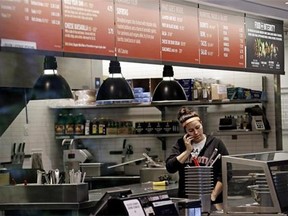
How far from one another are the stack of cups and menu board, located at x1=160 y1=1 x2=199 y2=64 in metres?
1.68

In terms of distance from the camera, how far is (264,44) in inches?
238

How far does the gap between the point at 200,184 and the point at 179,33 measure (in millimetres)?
2020

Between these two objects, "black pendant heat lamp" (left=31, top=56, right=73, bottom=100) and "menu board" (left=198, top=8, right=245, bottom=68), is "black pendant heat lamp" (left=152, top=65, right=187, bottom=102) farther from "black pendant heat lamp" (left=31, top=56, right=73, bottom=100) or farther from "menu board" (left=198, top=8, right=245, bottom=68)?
"black pendant heat lamp" (left=31, top=56, right=73, bottom=100)

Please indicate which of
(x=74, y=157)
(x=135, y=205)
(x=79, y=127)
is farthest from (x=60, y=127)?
(x=135, y=205)

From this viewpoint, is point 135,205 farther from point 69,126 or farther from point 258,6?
point 69,126

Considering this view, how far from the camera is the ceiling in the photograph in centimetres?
549

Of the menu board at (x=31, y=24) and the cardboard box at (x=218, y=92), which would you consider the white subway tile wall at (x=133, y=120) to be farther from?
the menu board at (x=31, y=24)

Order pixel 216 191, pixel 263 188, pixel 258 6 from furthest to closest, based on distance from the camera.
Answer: pixel 258 6 < pixel 216 191 < pixel 263 188

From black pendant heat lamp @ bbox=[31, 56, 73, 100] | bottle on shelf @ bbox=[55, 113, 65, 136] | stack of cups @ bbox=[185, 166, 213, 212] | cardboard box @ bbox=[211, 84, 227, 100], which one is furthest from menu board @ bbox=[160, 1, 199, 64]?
bottle on shelf @ bbox=[55, 113, 65, 136]

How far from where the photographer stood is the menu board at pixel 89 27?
402 cm

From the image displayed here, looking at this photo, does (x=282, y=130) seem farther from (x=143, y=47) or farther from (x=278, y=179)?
(x=278, y=179)

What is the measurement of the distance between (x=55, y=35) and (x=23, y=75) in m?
1.89

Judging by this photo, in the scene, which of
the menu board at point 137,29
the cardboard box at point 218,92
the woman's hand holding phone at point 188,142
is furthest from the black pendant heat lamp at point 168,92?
the cardboard box at point 218,92

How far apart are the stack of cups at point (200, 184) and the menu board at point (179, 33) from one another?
168cm
